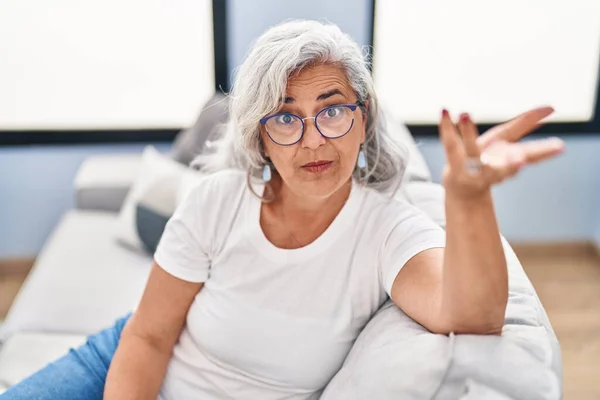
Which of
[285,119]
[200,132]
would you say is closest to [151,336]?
[285,119]

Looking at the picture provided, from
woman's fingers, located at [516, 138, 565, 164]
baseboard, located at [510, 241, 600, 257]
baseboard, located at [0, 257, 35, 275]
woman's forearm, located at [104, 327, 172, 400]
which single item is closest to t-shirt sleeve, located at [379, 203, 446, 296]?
woman's fingers, located at [516, 138, 565, 164]

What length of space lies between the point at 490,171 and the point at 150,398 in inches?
35.3

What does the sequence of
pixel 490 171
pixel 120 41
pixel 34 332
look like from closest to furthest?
pixel 490 171 < pixel 34 332 < pixel 120 41

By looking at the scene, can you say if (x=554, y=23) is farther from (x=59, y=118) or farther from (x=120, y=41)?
(x=59, y=118)

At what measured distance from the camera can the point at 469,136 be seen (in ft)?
2.89

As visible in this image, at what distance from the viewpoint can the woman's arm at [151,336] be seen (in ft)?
4.52

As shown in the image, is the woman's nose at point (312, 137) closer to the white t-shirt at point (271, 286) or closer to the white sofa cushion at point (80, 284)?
the white t-shirt at point (271, 286)

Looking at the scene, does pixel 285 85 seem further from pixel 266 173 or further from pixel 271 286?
pixel 271 286

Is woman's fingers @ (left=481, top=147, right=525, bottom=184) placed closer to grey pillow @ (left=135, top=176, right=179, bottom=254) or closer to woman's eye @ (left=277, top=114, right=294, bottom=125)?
woman's eye @ (left=277, top=114, right=294, bottom=125)

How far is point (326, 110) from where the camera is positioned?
1.23m

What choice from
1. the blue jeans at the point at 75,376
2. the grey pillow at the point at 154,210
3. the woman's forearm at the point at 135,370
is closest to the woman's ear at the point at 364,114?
the woman's forearm at the point at 135,370

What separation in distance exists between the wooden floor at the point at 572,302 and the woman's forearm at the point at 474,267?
144 centimetres

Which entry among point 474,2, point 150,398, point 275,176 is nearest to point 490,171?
point 275,176

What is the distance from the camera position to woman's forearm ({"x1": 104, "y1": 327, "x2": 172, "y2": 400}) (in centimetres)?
136
